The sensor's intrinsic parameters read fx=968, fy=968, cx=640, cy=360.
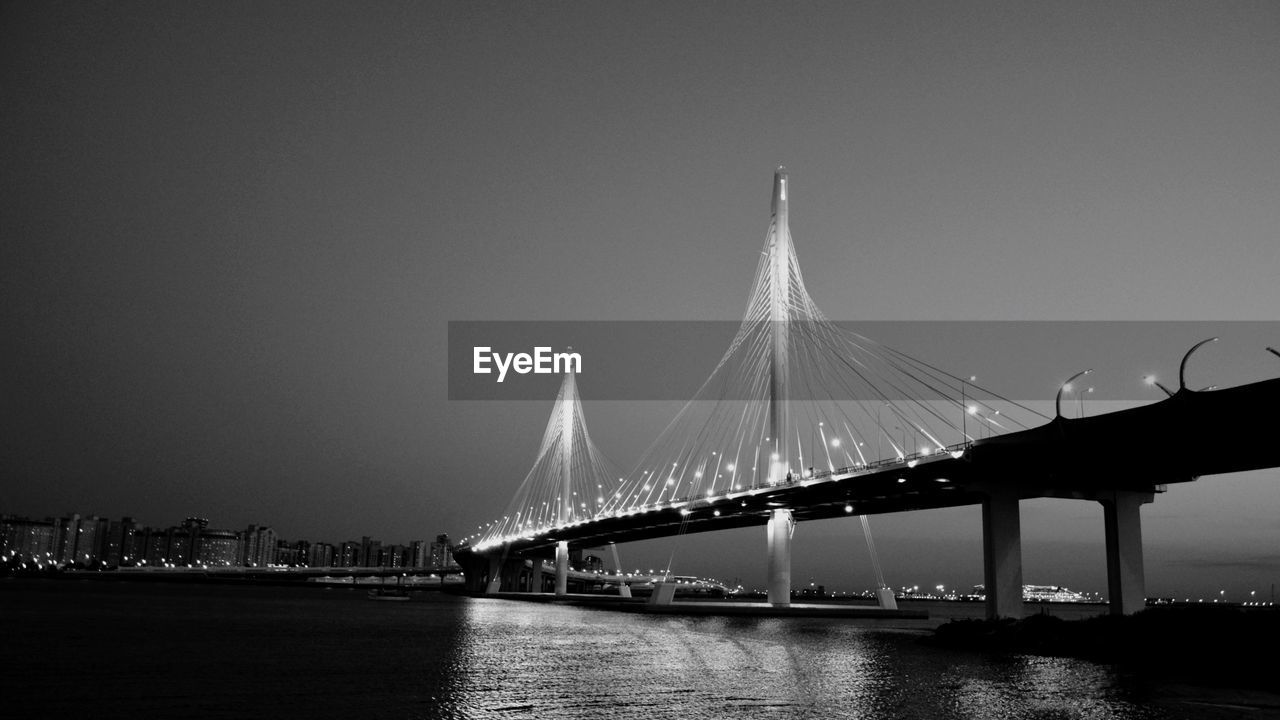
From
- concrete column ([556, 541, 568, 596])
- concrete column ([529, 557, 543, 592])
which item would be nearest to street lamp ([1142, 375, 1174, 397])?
concrete column ([556, 541, 568, 596])

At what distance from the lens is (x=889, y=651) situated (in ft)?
121

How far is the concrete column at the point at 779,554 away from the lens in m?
61.0

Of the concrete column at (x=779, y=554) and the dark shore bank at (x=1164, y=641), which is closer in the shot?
the dark shore bank at (x=1164, y=641)

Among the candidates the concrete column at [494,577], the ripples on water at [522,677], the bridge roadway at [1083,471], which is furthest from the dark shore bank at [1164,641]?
the concrete column at [494,577]

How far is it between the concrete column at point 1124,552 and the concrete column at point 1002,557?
143 inches

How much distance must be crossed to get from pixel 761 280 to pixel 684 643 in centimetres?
2702

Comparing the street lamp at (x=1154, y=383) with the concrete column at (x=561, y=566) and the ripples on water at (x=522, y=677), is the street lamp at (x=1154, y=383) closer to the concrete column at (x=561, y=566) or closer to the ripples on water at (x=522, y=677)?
the ripples on water at (x=522, y=677)

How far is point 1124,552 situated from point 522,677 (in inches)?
1094

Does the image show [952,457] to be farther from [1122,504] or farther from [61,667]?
[61,667]

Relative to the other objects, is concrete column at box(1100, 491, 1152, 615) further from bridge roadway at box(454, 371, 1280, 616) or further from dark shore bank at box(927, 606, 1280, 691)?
dark shore bank at box(927, 606, 1280, 691)

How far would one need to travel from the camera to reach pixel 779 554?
201 ft

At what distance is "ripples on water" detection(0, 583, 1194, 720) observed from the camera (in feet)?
66.3

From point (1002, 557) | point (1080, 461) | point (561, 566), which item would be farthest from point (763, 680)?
point (561, 566)

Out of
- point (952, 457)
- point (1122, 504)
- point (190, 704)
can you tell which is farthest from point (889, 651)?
point (190, 704)
